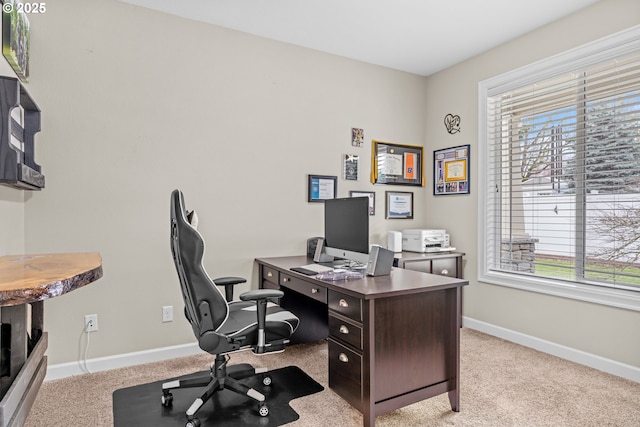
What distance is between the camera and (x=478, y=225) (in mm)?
3584

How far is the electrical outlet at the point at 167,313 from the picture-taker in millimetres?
2844

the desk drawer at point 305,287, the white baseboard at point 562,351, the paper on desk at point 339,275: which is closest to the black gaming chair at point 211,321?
the desk drawer at point 305,287

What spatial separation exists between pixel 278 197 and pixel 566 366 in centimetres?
262

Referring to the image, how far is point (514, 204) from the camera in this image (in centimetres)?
338

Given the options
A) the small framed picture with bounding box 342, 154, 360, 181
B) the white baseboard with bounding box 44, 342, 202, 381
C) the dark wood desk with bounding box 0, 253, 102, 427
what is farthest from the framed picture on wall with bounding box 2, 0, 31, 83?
the small framed picture with bounding box 342, 154, 360, 181

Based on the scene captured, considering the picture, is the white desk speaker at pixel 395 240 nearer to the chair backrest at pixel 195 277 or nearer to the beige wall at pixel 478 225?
the beige wall at pixel 478 225

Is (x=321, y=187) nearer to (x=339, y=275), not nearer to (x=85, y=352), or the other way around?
(x=339, y=275)

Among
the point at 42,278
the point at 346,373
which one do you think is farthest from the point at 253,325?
the point at 42,278

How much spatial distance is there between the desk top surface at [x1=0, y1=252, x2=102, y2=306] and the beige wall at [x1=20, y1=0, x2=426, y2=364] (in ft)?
4.49

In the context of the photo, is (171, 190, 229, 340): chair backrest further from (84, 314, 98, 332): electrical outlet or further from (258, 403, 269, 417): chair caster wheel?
(84, 314, 98, 332): electrical outlet

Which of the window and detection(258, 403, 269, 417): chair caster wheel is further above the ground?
the window

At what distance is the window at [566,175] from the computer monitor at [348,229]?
1664 mm

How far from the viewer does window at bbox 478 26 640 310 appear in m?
2.61

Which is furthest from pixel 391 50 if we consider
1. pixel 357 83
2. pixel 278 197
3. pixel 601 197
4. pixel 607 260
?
pixel 607 260
